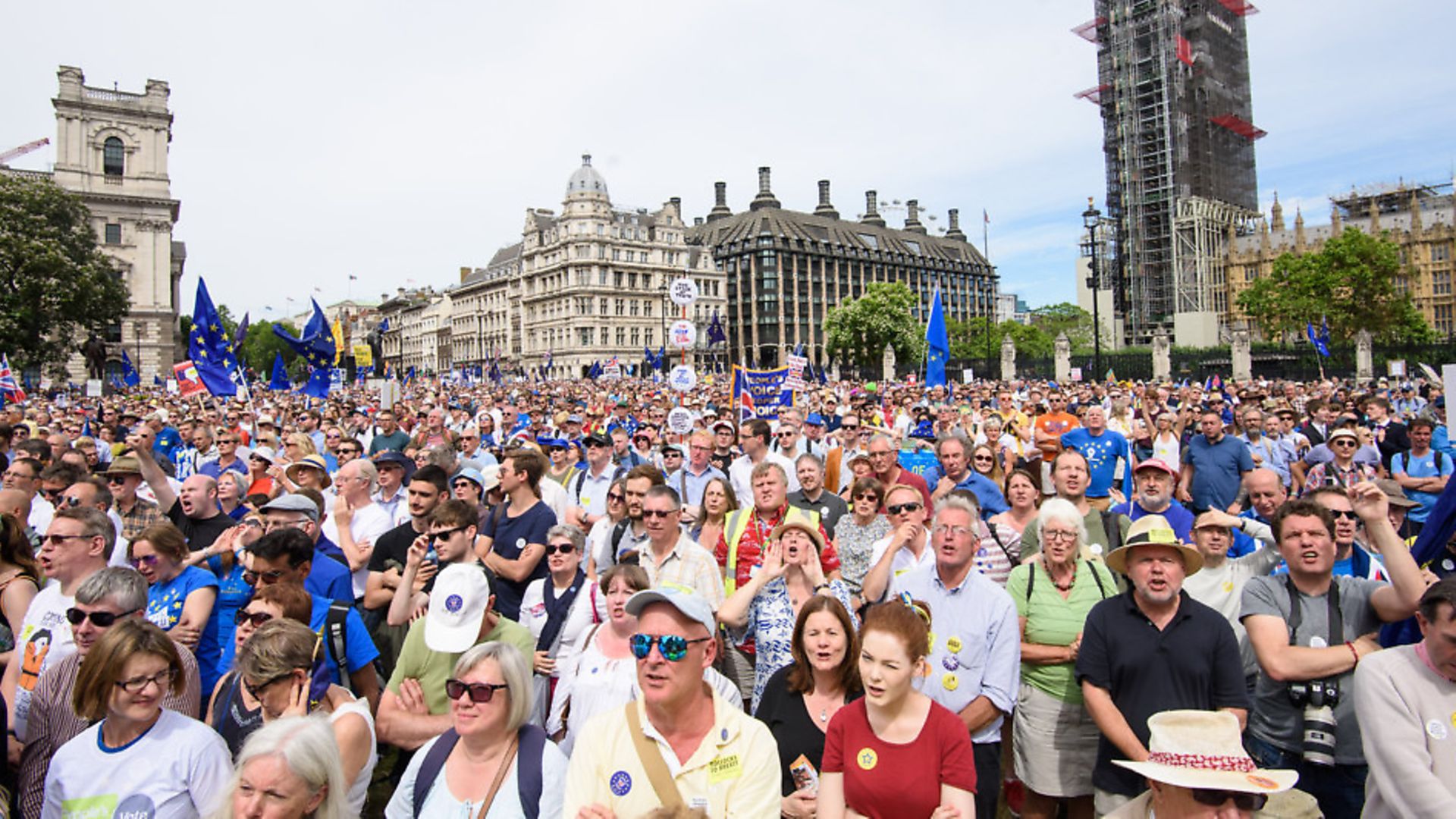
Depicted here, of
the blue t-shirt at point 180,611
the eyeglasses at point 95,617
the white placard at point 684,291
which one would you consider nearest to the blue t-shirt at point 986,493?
the blue t-shirt at point 180,611

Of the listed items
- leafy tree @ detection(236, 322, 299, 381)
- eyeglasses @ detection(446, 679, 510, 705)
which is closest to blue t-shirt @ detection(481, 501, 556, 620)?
eyeglasses @ detection(446, 679, 510, 705)

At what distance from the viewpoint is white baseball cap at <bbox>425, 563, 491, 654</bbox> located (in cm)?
370

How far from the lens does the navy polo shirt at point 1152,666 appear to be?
3648mm

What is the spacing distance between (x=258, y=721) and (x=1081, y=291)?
4484 inches

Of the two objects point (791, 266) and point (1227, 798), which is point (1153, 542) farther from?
point (791, 266)

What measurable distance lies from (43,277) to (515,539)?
154ft

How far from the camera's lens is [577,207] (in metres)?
90.0

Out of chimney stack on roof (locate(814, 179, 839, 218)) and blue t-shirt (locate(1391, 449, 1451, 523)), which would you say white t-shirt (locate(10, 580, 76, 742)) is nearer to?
blue t-shirt (locate(1391, 449, 1451, 523))

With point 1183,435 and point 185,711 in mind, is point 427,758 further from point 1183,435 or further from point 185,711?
point 1183,435

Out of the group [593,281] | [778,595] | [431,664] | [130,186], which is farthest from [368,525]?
[593,281]

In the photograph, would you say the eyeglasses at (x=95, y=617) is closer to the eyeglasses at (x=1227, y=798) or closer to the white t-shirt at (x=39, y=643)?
the white t-shirt at (x=39, y=643)

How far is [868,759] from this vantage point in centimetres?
310

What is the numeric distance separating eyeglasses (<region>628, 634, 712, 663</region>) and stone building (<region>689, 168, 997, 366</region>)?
296ft

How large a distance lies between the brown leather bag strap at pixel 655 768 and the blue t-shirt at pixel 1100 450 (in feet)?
18.6
